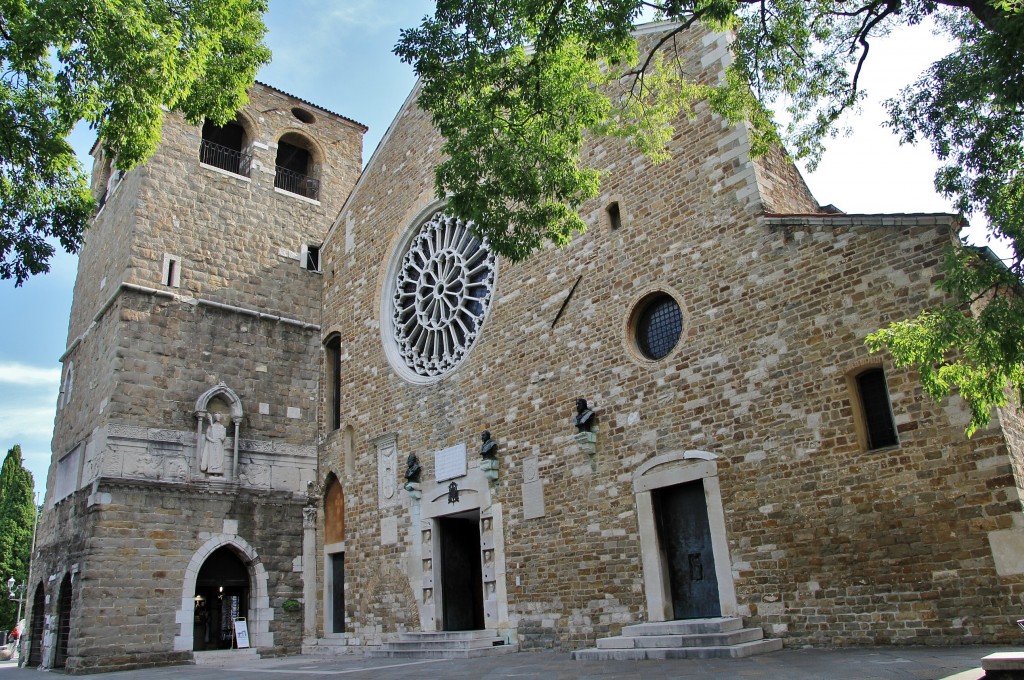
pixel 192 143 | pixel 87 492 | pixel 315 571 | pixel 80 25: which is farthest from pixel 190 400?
pixel 80 25

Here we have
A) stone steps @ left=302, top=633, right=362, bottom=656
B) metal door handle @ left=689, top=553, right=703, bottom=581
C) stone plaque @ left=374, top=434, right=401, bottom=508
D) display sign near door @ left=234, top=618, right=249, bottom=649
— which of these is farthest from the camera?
display sign near door @ left=234, top=618, right=249, bottom=649

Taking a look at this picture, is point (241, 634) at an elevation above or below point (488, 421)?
below

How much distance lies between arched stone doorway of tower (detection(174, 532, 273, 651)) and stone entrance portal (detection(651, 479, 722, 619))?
862 centimetres

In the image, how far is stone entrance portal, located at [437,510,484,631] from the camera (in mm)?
12734

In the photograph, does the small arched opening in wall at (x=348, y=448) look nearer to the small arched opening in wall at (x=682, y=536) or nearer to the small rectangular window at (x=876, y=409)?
the small arched opening in wall at (x=682, y=536)

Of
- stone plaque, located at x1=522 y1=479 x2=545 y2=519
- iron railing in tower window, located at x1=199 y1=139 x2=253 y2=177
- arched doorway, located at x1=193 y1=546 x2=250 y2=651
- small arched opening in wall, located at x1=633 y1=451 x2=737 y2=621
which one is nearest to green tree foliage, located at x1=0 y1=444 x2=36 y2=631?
arched doorway, located at x1=193 y1=546 x2=250 y2=651

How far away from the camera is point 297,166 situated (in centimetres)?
2017

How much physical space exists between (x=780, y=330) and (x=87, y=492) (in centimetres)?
1213

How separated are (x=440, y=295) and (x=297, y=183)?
664cm

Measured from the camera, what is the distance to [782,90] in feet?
26.6

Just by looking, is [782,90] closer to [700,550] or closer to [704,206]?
[704,206]

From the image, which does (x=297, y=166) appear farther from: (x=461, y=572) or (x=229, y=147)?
(x=461, y=572)

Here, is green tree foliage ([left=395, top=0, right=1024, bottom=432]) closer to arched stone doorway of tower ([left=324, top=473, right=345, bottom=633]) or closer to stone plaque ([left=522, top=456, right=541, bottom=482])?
stone plaque ([left=522, top=456, right=541, bottom=482])

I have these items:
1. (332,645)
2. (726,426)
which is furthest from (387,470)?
(726,426)
